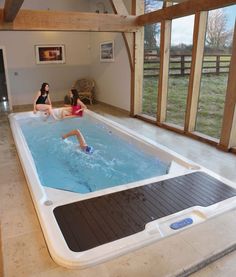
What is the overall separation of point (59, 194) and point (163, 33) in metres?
4.01

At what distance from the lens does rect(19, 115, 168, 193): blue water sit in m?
3.23

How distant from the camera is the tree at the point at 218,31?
3.85 m

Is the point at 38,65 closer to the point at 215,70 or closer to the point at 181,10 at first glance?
the point at 181,10

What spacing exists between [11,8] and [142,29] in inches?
129

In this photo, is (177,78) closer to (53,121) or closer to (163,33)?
(163,33)

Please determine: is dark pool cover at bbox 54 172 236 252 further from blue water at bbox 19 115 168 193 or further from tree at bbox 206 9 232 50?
tree at bbox 206 9 232 50

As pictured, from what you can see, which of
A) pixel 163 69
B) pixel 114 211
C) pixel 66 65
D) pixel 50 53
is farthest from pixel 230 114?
pixel 50 53

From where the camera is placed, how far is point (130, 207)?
7.54 ft

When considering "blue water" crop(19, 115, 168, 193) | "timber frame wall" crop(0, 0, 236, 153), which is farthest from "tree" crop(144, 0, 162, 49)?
"blue water" crop(19, 115, 168, 193)

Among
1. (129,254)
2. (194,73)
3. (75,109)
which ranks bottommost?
(129,254)

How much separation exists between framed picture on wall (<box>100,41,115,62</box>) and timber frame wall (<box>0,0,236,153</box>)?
1.33m

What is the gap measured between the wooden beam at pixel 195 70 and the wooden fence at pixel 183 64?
→ 5.3 inches

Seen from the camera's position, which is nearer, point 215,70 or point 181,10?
point 215,70

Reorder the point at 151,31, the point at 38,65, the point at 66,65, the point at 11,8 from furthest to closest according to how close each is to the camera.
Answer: the point at 66,65 → the point at 38,65 → the point at 151,31 → the point at 11,8
